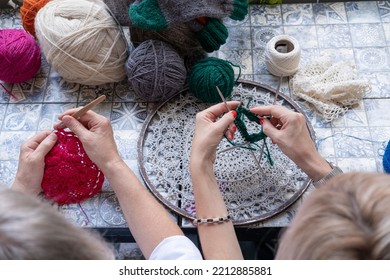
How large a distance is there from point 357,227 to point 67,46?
806 mm

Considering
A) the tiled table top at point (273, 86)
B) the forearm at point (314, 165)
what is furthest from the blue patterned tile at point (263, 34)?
the forearm at point (314, 165)

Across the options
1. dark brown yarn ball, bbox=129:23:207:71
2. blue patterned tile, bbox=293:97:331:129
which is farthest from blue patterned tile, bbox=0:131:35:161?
blue patterned tile, bbox=293:97:331:129

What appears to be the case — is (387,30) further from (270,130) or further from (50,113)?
(50,113)

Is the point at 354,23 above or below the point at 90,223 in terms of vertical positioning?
above

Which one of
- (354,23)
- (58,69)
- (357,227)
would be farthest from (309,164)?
(58,69)

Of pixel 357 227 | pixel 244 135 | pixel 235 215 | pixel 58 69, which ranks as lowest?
pixel 235 215

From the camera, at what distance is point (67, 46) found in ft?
3.36

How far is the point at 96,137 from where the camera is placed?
0.95m

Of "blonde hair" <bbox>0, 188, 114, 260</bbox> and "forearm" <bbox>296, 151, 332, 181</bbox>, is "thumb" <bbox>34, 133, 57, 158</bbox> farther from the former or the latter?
"forearm" <bbox>296, 151, 332, 181</bbox>

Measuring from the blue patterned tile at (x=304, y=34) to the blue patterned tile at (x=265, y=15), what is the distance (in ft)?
0.14

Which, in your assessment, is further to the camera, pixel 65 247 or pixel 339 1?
pixel 339 1

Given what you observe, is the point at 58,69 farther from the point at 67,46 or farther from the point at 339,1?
the point at 339,1

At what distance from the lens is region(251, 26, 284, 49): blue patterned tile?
120 centimetres

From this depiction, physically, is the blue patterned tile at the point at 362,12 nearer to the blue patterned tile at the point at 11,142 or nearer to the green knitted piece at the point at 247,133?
the green knitted piece at the point at 247,133
